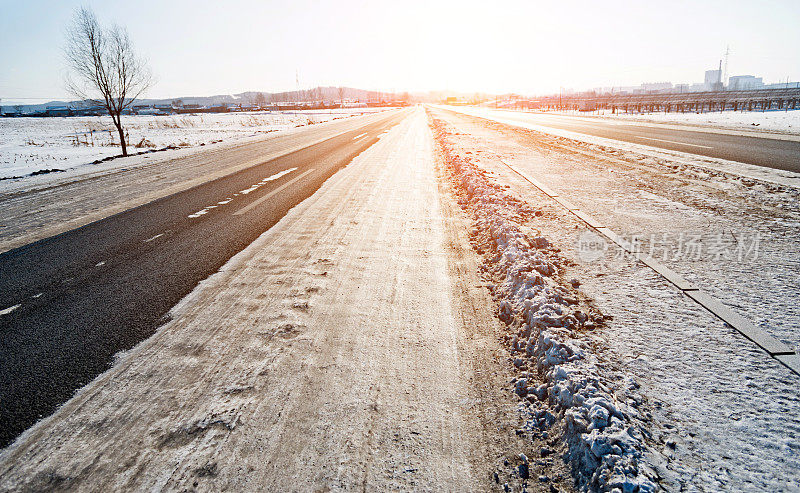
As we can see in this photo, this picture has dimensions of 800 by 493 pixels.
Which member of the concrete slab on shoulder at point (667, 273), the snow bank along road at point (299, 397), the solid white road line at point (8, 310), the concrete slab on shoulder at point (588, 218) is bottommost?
the snow bank along road at point (299, 397)

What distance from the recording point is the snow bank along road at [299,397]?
1834 mm

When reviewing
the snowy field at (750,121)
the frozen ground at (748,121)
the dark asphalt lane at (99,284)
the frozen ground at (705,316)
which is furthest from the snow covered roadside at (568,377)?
the snowy field at (750,121)

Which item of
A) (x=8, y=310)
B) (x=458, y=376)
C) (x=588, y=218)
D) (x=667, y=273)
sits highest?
(x=588, y=218)

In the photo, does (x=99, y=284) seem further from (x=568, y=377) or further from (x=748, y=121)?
(x=748, y=121)

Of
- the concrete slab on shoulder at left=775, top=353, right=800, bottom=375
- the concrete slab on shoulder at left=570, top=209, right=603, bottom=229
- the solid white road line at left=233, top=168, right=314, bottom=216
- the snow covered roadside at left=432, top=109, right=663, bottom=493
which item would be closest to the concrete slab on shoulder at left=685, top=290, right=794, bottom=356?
the concrete slab on shoulder at left=775, top=353, right=800, bottom=375

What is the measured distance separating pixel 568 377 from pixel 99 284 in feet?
14.2

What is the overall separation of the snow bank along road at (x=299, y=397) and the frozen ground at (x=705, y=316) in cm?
82

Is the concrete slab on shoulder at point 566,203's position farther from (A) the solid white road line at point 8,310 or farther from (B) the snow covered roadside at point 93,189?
(B) the snow covered roadside at point 93,189

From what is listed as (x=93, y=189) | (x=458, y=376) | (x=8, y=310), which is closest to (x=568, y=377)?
(x=458, y=376)

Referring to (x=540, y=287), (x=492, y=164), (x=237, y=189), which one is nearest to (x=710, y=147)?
(x=492, y=164)

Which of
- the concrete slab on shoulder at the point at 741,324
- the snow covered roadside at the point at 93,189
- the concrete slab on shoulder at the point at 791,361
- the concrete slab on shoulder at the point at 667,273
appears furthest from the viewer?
the snow covered roadside at the point at 93,189

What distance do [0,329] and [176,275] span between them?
1341mm

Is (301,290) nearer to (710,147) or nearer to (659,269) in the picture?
(659,269)

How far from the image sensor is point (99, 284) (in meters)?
3.94
